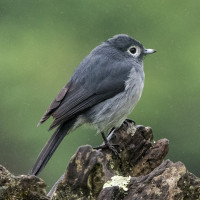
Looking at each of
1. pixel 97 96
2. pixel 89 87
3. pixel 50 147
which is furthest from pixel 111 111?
pixel 50 147

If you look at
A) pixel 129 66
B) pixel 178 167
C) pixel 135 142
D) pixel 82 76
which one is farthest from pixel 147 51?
pixel 178 167

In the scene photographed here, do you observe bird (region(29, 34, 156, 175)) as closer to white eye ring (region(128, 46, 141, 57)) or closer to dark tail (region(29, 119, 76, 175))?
dark tail (region(29, 119, 76, 175))

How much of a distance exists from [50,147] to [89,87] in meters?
0.70

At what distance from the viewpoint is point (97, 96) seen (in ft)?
17.7

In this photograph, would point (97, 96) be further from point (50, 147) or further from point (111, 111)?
point (50, 147)

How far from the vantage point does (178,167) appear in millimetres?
3459

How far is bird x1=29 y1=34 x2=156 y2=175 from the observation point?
5.24 meters

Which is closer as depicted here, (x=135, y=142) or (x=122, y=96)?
(x=135, y=142)

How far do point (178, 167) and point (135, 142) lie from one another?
3.89 feet

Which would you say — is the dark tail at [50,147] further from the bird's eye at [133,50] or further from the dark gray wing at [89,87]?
the bird's eye at [133,50]

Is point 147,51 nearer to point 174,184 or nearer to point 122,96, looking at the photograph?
point 122,96

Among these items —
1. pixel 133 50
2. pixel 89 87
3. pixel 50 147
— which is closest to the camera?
pixel 50 147

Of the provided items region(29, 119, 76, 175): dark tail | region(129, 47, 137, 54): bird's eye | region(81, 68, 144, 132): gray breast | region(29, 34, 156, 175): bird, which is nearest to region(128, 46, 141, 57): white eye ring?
region(129, 47, 137, 54): bird's eye

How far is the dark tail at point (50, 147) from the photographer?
4.72 meters
